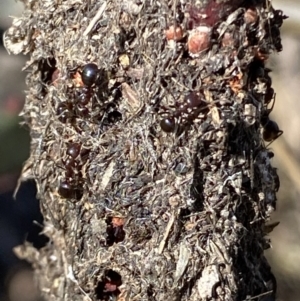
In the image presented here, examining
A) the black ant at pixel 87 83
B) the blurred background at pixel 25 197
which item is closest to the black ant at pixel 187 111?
the black ant at pixel 87 83

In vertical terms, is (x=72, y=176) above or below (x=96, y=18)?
below

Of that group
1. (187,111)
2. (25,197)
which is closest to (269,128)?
(187,111)

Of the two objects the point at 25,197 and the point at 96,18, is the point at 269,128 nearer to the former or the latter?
the point at 96,18

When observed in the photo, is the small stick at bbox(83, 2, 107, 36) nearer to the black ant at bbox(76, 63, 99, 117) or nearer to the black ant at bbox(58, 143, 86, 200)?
the black ant at bbox(76, 63, 99, 117)

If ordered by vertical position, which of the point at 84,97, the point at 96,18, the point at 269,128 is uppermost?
the point at 96,18

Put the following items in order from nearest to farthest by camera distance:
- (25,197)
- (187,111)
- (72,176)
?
(187,111), (72,176), (25,197)

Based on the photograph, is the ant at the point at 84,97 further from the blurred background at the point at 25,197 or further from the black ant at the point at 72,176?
the blurred background at the point at 25,197
